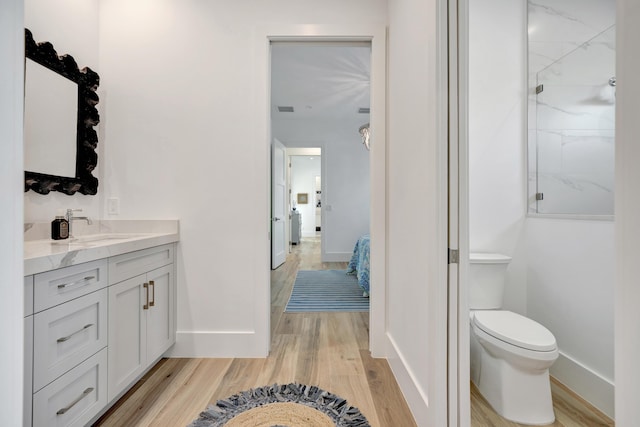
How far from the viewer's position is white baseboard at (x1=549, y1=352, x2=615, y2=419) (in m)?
1.50

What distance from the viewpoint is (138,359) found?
1.72 metres

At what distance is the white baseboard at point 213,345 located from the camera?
2.15 meters

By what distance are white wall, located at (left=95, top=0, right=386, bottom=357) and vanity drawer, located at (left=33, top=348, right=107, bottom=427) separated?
748 millimetres

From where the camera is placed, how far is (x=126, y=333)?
161 cm

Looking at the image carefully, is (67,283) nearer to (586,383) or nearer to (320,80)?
(586,383)

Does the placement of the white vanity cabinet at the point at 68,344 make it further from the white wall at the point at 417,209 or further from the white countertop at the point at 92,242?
the white wall at the point at 417,209

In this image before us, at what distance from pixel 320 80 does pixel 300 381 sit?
12.0 ft

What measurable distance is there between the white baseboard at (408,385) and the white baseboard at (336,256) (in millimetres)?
3900

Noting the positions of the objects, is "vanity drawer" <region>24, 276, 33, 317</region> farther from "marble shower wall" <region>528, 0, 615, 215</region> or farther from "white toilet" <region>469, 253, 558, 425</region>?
"marble shower wall" <region>528, 0, 615, 215</region>

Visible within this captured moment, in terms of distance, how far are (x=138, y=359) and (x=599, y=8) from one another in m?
3.21
